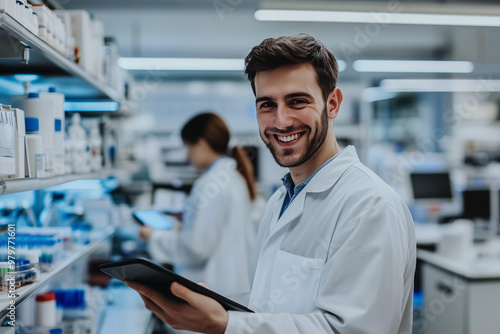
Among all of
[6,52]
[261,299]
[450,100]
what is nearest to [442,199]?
[450,100]

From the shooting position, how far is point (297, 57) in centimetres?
131

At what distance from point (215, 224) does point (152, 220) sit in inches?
23.6

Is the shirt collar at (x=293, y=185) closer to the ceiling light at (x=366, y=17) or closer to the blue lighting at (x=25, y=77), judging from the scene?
the blue lighting at (x=25, y=77)

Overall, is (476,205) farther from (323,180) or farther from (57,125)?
(57,125)

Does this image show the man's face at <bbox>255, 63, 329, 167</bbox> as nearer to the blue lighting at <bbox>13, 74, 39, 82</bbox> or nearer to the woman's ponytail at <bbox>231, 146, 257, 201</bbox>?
the blue lighting at <bbox>13, 74, 39, 82</bbox>

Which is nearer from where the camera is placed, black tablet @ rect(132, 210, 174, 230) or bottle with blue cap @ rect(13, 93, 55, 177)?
bottle with blue cap @ rect(13, 93, 55, 177)

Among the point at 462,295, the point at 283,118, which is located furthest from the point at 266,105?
the point at 462,295

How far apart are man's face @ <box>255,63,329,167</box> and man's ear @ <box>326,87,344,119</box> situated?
52 millimetres

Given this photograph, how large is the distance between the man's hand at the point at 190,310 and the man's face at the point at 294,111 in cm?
48

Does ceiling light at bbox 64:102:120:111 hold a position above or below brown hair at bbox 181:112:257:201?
above

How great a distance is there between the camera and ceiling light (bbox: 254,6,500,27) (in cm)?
336

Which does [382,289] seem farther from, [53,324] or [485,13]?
[485,13]

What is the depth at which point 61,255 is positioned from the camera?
1.76 m

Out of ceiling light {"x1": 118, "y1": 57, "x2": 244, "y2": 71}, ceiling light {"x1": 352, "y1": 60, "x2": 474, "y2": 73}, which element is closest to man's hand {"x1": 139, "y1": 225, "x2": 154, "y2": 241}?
ceiling light {"x1": 118, "y1": 57, "x2": 244, "y2": 71}
